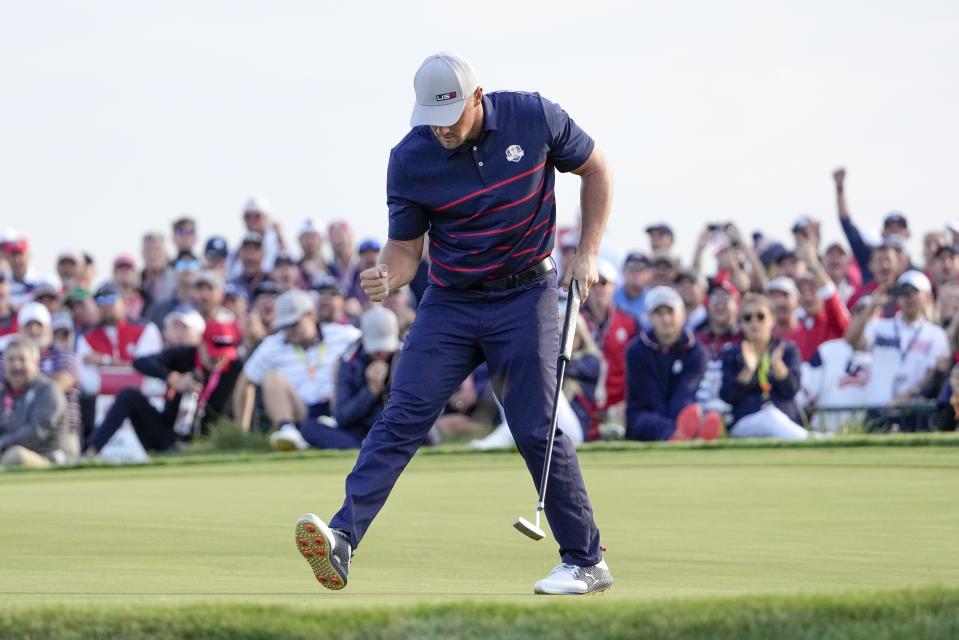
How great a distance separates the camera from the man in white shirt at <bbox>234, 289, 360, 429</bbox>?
52.1ft

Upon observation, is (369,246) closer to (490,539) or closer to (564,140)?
(490,539)

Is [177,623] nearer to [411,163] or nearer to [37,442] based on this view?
[411,163]

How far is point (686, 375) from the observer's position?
14438 mm

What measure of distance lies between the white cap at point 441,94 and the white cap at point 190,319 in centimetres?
1115

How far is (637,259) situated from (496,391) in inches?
425

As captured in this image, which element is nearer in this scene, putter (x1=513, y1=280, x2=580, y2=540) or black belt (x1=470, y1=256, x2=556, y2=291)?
putter (x1=513, y1=280, x2=580, y2=540)

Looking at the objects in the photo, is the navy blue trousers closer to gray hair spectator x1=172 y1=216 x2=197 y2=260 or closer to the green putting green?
the green putting green

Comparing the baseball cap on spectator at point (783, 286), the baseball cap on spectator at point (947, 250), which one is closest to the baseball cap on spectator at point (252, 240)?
the baseball cap on spectator at point (783, 286)

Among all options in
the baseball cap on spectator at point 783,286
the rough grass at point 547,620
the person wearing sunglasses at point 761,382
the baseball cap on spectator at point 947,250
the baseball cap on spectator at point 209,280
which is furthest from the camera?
the baseball cap on spectator at point 209,280

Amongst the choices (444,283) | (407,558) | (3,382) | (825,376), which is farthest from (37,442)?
(444,283)

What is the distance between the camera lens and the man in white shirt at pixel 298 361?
1588 centimetres

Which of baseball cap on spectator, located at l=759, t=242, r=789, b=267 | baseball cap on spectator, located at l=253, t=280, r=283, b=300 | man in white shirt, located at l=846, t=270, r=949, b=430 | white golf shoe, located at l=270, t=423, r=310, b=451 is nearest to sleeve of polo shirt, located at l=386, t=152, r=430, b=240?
white golf shoe, located at l=270, t=423, r=310, b=451

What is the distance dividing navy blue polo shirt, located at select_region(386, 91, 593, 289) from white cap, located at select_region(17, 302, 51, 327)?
11.5 metres

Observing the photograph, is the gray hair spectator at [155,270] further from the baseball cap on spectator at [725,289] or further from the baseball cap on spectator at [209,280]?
the baseball cap on spectator at [725,289]
